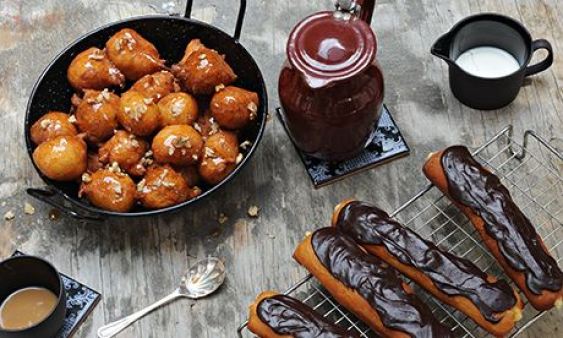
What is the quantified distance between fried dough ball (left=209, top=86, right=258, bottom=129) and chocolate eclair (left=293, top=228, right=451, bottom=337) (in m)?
0.30

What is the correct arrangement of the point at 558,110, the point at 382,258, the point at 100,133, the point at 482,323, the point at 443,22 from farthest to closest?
the point at 443,22 → the point at 558,110 → the point at 100,133 → the point at 382,258 → the point at 482,323

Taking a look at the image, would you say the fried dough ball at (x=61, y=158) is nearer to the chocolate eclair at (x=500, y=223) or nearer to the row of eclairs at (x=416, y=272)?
the row of eclairs at (x=416, y=272)

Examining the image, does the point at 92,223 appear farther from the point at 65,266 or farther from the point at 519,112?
the point at 519,112

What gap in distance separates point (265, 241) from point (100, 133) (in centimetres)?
40

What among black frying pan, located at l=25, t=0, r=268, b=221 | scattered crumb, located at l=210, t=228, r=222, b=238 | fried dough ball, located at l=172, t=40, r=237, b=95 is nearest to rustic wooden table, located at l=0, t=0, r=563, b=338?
scattered crumb, located at l=210, t=228, r=222, b=238

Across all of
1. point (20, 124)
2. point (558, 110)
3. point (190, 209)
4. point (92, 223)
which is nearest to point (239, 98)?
point (190, 209)

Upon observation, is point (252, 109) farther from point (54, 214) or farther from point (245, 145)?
point (54, 214)

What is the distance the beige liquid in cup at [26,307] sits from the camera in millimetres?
1745

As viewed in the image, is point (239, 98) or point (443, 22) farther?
point (443, 22)

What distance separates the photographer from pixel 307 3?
2256 mm

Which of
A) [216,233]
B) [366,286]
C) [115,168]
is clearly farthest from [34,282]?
[366,286]

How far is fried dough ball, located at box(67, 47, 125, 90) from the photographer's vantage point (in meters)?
1.92

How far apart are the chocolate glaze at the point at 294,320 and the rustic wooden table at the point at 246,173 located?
0.18 meters

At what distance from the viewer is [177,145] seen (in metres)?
1.80
